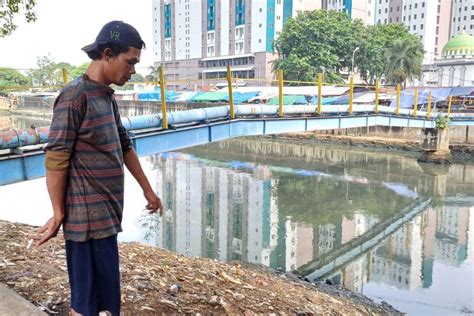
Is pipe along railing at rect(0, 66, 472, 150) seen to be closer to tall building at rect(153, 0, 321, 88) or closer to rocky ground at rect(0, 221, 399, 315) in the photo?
rocky ground at rect(0, 221, 399, 315)

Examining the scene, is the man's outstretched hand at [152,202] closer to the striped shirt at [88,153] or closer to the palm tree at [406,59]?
the striped shirt at [88,153]

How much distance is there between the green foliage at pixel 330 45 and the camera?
40.9 meters

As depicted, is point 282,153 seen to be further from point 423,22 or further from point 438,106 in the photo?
point 423,22

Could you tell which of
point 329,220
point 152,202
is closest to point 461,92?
point 329,220

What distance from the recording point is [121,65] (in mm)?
1924

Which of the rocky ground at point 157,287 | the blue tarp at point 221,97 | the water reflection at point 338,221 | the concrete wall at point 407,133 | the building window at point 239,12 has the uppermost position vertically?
the building window at point 239,12

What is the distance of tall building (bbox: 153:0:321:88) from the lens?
185 feet

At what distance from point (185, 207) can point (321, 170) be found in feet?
32.0

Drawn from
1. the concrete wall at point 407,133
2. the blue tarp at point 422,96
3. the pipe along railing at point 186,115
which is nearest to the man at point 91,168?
the pipe along railing at point 186,115

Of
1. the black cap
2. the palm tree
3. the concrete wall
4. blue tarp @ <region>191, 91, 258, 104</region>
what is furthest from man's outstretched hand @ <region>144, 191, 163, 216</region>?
the palm tree

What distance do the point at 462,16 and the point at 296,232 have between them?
72047 mm

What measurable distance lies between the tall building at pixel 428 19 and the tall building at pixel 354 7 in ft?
18.8

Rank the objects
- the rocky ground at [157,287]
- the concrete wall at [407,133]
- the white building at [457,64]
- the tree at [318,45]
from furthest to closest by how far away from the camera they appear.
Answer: the white building at [457,64] < the tree at [318,45] < the concrete wall at [407,133] < the rocky ground at [157,287]

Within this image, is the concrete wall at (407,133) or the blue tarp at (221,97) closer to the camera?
the concrete wall at (407,133)
